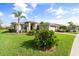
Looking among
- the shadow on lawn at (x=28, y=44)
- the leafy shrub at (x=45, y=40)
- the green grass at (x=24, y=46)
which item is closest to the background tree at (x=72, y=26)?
the green grass at (x=24, y=46)

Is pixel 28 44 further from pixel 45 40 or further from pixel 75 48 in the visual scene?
pixel 75 48

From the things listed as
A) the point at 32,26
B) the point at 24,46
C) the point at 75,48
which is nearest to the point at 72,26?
the point at 75,48

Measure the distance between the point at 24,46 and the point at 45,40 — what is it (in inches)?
8.9

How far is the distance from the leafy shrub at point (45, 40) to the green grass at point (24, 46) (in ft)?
0.16

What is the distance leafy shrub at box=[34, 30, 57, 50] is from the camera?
5.95 feet

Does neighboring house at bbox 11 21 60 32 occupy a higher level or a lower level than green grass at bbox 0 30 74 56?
higher

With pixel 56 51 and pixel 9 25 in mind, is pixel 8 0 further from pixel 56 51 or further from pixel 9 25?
pixel 56 51

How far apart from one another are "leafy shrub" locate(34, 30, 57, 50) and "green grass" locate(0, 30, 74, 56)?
5 cm

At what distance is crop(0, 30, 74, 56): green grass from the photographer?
1.82 meters

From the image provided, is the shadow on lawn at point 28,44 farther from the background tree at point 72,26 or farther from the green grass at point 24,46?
the background tree at point 72,26

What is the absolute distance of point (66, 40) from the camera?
1.83 metres

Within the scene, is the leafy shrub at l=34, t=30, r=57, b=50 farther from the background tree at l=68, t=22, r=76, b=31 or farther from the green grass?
the background tree at l=68, t=22, r=76, b=31

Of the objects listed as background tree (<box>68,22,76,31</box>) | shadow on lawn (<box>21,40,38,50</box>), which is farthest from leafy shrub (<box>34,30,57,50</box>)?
background tree (<box>68,22,76,31</box>)

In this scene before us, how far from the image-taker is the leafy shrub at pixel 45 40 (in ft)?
5.95
